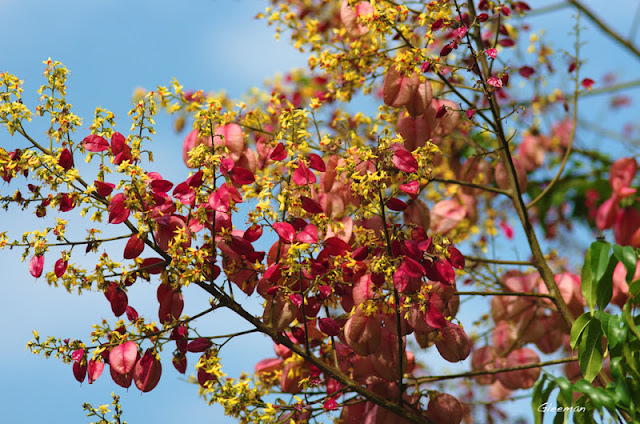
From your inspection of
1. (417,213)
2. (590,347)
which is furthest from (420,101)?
(590,347)

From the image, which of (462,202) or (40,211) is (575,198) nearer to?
(462,202)

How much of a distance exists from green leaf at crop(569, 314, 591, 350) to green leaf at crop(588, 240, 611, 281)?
0.43 feet

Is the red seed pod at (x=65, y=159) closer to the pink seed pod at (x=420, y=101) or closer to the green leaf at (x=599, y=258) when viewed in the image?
the pink seed pod at (x=420, y=101)

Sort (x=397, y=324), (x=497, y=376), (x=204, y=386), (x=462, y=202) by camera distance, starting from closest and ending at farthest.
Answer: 1. (x=397, y=324)
2. (x=204, y=386)
3. (x=497, y=376)
4. (x=462, y=202)

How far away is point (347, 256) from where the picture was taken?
183cm

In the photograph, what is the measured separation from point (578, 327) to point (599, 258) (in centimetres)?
18

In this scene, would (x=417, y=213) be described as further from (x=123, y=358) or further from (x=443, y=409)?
(x=123, y=358)

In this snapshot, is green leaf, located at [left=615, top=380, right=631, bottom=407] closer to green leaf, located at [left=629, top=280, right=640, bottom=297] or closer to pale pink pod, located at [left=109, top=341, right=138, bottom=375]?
green leaf, located at [left=629, top=280, right=640, bottom=297]

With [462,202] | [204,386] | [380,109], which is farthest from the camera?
[462,202]

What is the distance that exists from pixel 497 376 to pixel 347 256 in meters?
1.14

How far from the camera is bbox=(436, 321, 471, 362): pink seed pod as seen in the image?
76.1 inches

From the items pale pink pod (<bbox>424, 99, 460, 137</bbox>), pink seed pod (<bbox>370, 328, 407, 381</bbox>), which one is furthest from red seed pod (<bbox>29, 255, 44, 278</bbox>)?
pale pink pod (<bbox>424, 99, 460, 137</bbox>)

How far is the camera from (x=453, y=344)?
193 cm

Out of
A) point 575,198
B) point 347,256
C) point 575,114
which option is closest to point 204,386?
point 347,256
